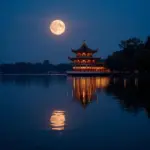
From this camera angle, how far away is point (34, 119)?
37.6ft

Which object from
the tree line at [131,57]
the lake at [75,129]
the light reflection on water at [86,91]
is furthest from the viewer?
the tree line at [131,57]

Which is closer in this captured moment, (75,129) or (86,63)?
(75,129)

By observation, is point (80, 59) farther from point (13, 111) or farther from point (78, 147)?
point (78, 147)

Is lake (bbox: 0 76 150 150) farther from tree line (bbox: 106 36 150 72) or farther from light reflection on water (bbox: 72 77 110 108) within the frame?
tree line (bbox: 106 36 150 72)

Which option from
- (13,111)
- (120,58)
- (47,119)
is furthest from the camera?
(120,58)

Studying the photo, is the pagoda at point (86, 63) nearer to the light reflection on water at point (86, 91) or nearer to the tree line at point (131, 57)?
the tree line at point (131, 57)

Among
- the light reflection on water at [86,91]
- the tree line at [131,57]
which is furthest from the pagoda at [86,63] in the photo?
the light reflection on water at [86,91]

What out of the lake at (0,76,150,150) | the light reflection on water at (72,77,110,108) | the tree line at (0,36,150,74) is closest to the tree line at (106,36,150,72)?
the tree line at (0,36,150,74)

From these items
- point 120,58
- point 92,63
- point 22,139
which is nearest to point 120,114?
point 22,139

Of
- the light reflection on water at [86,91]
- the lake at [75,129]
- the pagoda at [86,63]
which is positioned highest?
the pagoda at [86,63]

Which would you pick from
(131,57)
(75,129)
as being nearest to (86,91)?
(75,129)

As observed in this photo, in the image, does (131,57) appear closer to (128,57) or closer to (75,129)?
(128,57)

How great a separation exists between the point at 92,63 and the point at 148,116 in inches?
2527

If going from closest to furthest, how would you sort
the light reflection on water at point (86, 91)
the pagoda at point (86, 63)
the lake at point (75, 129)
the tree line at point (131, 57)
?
1. the lake at point (75, 129)
2. the light reflection on water at point (86, 91)
3. the tree line at point (131, 57)
4. the pagoda at point (86, 63)
